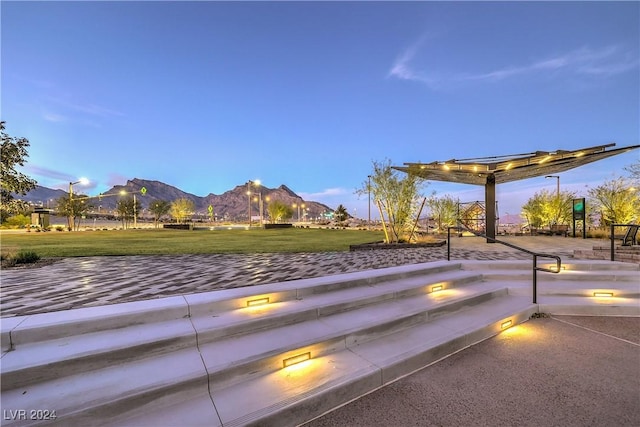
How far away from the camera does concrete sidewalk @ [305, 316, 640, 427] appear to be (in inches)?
89.4

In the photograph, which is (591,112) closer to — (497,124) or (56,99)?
(497,124)

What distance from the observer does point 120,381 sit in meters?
2.23

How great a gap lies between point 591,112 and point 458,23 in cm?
2717

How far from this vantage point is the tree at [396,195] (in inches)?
530

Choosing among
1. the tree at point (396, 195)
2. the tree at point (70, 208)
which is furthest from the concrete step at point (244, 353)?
the tree at point (70, 208)

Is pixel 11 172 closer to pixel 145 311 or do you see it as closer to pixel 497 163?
pixel 145 311

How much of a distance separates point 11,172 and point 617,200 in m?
28.3

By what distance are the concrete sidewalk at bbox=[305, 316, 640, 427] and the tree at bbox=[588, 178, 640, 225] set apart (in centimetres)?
1876

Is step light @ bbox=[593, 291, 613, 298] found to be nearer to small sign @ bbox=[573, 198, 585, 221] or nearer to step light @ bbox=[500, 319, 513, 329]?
step light @ bbox=[500, 319, 513, 329]

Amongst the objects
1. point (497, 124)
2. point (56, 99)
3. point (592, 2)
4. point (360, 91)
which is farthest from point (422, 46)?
point (56, 99)

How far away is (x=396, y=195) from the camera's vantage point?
44.4 feet

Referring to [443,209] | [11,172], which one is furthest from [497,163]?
[11,172]

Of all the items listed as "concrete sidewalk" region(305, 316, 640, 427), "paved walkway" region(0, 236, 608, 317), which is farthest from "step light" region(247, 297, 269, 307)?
"concrete sidewalk" region(305, 316, 640, 427)

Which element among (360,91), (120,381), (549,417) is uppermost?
(360,91)
